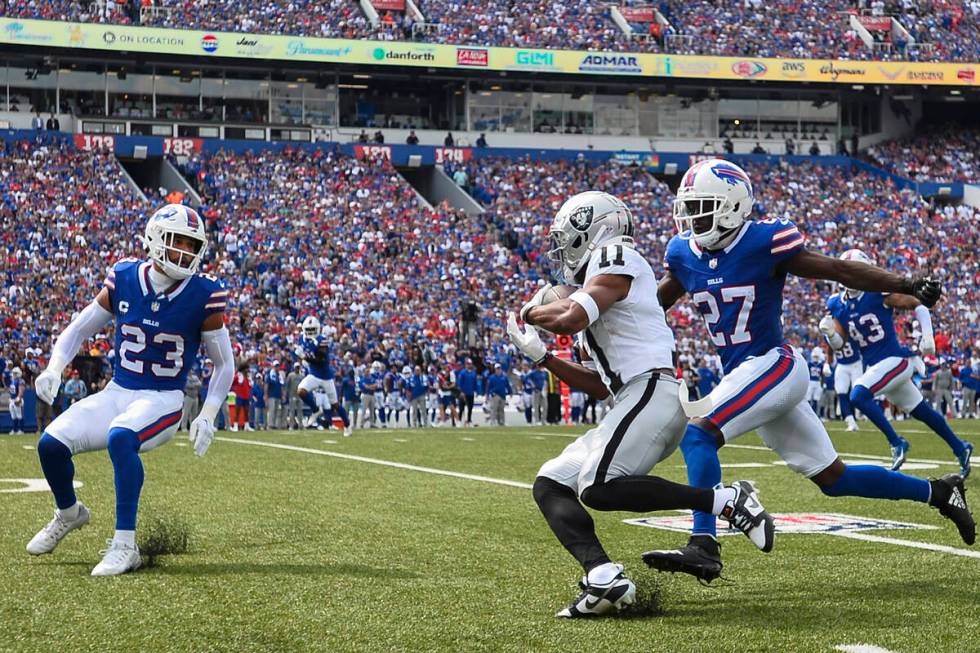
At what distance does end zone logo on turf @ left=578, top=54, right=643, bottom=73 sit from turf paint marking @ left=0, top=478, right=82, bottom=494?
31228mm

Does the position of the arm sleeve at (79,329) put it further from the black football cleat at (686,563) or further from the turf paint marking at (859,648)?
the turf paint marking at (859,648)

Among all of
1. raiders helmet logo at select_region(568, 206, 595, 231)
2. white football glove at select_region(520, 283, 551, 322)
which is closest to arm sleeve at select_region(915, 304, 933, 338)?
raiders helmet logo at select_region(568, 206, 595, 231)

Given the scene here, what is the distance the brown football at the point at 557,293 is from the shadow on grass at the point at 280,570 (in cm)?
145

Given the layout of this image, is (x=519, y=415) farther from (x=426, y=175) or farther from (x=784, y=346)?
(x=784, y=346)

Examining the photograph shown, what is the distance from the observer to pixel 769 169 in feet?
130

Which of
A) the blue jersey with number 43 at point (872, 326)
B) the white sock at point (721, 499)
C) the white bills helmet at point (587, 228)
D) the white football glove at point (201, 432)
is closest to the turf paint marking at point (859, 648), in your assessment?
the white sock at point (721, 499)

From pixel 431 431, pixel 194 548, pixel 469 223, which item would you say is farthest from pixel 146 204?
pixel 194 548

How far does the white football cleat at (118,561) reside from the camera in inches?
224

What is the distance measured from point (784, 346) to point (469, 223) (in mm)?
27826

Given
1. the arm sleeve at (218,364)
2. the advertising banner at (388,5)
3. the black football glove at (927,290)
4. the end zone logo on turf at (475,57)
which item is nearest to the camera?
the black football glove at (927,290)

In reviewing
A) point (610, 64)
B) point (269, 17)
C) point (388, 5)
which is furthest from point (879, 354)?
point (388, 5)

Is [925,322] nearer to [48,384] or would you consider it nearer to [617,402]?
[617,402]

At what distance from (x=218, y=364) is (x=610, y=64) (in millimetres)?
34894

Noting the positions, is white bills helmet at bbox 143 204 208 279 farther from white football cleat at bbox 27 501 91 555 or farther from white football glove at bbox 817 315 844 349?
white football glove at bbox 817 315 844 349
